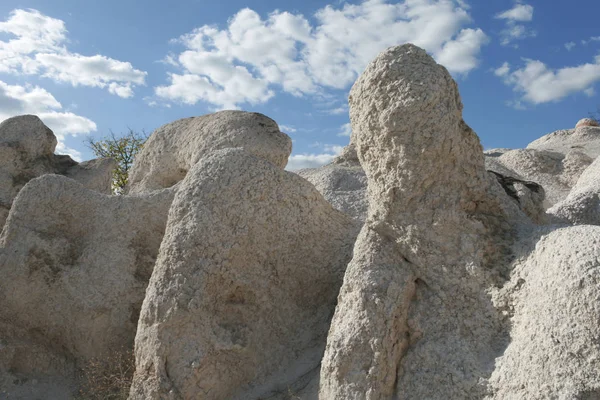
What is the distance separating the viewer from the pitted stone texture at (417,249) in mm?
3652

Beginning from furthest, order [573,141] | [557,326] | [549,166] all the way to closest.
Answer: [573,141]
[549,166]
[557,326]

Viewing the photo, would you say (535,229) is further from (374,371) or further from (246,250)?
(246,250)

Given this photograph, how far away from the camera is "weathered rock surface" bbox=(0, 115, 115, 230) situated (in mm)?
8852

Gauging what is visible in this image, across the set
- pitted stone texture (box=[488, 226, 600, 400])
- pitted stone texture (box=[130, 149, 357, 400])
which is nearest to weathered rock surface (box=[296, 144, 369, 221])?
pitted stone texture (box=[130, 149, 357, 400])

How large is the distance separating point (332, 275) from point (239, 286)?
0.73 m

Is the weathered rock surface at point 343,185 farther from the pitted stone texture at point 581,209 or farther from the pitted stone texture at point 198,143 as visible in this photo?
the pitted stone texture at point 581,209

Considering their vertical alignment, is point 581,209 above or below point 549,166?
below

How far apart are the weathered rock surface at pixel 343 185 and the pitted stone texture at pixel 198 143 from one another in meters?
0.59

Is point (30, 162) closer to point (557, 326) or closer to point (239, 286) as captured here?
point (239, 286)

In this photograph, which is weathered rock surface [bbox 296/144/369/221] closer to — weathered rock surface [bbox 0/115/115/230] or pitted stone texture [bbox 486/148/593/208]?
pitted stone texture [bbox 486/148/593/208]

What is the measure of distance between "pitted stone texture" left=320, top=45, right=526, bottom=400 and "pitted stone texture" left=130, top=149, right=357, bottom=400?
948 mm

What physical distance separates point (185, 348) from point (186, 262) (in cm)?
58

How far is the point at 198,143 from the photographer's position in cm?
741

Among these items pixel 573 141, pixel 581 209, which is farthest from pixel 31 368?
pixel 573 141
